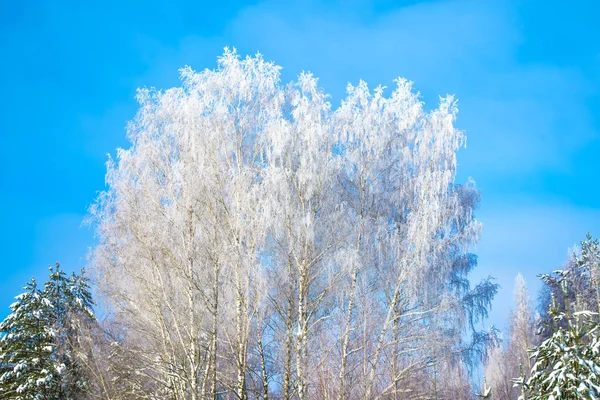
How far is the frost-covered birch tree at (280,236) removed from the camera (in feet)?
43.6

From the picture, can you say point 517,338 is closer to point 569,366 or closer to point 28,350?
point 28,350

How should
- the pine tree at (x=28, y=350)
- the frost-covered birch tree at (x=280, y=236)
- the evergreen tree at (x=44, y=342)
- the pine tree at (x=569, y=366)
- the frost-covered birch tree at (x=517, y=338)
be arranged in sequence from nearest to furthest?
the pine tree at (x=569, y=366) → the frost-covered birch tree at (x=280, y=236) → the evergreen tree at (x=44, y=342) → the pine tree at (x=28, y=350) → the frost-covered birch tree at (x=517, y=338)

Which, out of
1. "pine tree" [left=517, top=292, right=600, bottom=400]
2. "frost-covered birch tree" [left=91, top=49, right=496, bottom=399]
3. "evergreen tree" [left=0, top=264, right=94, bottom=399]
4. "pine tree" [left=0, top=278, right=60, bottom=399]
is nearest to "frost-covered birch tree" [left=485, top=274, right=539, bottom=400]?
"frost-covered birch tree" [left=91, top=49, right=496, bottom=399]

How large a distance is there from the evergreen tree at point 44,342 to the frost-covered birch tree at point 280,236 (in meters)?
1.70

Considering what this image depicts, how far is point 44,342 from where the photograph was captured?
16828mm

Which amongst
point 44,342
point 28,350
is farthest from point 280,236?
point 28,350

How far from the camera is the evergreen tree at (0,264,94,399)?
1562 cm

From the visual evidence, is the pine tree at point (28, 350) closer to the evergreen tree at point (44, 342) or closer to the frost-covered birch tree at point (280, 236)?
the evergreen tree at point (44, 342)

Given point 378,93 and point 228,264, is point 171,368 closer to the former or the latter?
→ point 228,264

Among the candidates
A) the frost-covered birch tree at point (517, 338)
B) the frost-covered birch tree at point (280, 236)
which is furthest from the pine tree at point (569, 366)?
the frost-covered birch tree at point (517, 338)

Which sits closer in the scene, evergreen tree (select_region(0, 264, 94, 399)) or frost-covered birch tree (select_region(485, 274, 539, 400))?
evergreen tree (select_region(0, 264, 94, 399))

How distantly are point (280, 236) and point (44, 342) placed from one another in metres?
8.02

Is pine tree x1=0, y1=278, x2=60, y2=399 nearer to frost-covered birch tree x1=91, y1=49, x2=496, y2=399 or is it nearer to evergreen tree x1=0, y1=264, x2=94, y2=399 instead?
evergreen tree x1=0, y1=264, x2=94, y2=399

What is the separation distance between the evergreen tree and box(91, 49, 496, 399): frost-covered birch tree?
5.57 ft
